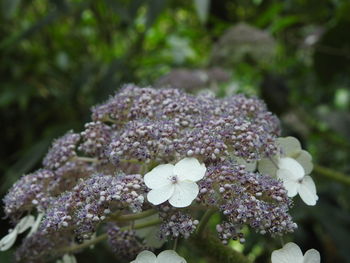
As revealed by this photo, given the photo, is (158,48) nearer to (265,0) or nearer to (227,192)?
(265,0)

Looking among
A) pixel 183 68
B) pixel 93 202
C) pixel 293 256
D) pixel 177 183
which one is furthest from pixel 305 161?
pixel 183 68

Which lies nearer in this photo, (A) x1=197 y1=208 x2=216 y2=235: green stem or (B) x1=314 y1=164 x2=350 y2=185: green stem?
(A) x1=197 y1=208 x2=216 y2=235: green stem

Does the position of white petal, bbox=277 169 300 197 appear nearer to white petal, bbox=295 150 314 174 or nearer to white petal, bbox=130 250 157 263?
white petal, bbox=295 150 314 174

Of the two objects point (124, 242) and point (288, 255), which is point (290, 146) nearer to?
point (288, 255)

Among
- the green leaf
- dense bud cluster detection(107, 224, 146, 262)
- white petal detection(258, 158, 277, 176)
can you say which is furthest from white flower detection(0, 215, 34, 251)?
the green leaf

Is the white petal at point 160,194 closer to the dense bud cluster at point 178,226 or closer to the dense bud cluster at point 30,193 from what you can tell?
the dense bud cluster at point 178,226

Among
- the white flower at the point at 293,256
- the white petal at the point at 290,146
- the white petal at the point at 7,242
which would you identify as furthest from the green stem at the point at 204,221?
the white petal at the point at 7,242
